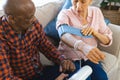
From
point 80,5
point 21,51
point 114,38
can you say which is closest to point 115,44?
point 114,38

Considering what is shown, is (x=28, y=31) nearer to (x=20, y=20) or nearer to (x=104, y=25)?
(x=20, y=20)

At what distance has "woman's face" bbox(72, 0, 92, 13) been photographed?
4.72 feet

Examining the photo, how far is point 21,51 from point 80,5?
549mm

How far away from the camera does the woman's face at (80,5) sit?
1.44m

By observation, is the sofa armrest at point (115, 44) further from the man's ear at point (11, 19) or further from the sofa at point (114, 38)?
the man's ear at point (11, 19)

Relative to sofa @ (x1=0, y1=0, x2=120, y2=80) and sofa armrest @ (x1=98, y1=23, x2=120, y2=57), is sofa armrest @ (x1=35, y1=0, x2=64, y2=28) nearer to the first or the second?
sofa @ (x1=0, y1=0, x2=120, y2=80)

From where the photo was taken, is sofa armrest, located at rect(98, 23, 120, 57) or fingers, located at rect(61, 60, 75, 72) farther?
sofa armrest, located at rect(98, 23, 120, 57)

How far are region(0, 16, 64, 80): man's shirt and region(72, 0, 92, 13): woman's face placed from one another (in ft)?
1.14

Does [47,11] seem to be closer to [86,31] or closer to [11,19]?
[86,31]

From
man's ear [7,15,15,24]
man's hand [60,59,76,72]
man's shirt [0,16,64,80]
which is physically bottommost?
man's hand [60,59,76,72]

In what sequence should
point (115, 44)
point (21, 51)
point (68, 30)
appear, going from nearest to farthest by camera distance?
point (21, 51) < point (68, 30) < point (115, 44)

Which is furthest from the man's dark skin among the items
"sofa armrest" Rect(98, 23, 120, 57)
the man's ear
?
"sofa armrest" Rect(98, 23, 120, 57)

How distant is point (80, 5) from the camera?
1.45 m

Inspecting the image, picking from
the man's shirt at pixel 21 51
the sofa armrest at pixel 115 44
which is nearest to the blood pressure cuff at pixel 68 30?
the man's shirt at pixel 21 51
